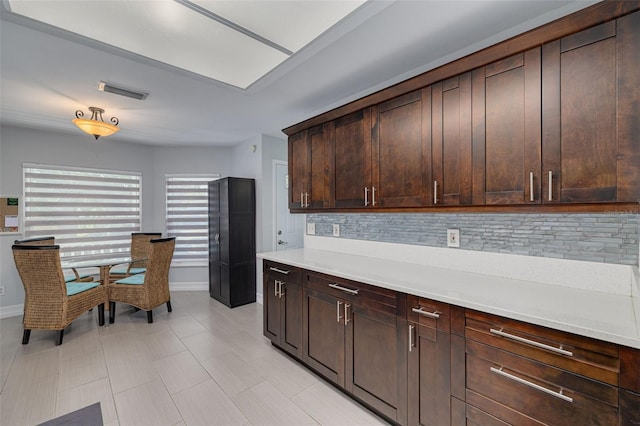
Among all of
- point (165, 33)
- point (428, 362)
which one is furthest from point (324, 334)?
point (165, 33)

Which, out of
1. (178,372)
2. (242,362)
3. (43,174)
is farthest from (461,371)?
(43,174)

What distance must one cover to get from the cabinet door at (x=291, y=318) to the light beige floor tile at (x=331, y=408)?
1.18 ft

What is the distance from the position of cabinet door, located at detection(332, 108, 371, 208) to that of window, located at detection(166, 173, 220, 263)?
10.9 ft

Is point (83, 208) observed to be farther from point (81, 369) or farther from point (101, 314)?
point (81, 369)

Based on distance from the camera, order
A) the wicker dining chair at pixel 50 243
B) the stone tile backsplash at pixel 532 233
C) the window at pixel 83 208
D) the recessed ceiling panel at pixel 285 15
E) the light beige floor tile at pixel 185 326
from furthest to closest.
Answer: the window at pixel 83 208
the wicker dining chair at pixel 50 243
the light beige floor tile at pixel 185 326
the recessed ceiling panel at pixel 285 15
the stone tile backsplash at pixel 532 233

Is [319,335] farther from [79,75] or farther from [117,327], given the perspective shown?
[79,75]

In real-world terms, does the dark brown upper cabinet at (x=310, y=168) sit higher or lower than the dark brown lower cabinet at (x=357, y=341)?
higher

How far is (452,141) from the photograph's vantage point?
5.60 feet

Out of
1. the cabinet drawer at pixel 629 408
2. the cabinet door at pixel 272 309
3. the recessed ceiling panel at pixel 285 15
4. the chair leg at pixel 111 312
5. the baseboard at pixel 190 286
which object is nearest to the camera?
the cabinet drawer at pixel 629 408

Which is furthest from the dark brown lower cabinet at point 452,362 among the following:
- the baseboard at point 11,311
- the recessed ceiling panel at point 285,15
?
the baseboard at point 11,311

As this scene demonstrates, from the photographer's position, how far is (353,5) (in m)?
1.56

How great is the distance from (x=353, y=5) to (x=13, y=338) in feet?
15.5

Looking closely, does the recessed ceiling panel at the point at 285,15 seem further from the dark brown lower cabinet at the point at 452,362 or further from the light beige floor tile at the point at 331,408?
the light beige floor tile at the point at 331,408

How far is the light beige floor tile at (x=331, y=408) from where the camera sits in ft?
5.87
